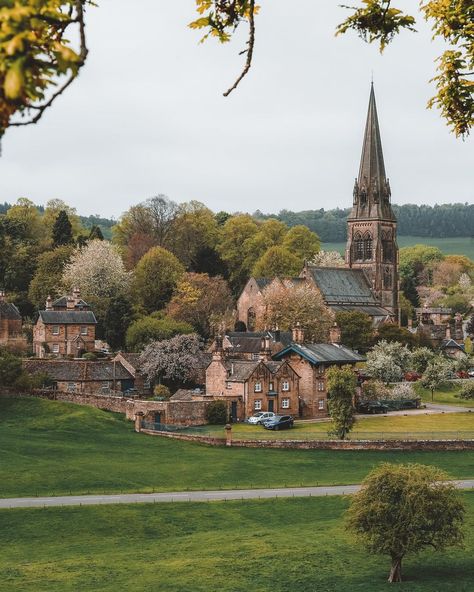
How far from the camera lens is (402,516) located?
31.0m

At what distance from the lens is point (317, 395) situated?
243 ft

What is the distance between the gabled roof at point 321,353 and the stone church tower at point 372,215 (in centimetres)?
5202

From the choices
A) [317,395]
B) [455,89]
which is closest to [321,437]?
[317,395]

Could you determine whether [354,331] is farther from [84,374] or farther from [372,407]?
[84,374]

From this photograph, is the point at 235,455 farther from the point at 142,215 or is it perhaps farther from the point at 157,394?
the point at 142,215

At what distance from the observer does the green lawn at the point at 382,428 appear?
60531mm

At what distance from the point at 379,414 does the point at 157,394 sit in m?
18.3

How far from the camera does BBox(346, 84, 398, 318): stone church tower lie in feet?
427

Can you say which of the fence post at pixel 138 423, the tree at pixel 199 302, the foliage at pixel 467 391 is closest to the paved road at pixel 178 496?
the fence post at pixel 138 423

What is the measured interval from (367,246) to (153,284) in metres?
40.0

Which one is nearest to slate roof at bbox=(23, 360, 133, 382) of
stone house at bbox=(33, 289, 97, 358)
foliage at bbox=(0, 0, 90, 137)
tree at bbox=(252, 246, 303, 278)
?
stone house at bbox=(33, 289, 97, 358)

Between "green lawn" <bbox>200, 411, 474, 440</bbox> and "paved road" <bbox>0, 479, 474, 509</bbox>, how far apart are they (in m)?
12.9

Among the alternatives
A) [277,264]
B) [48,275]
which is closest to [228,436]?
[48,275]

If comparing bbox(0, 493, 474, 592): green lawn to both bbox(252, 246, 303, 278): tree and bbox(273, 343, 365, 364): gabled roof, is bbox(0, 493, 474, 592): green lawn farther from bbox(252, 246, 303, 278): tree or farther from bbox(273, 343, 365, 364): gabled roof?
bbox(252, 246, 303, 278): tree
